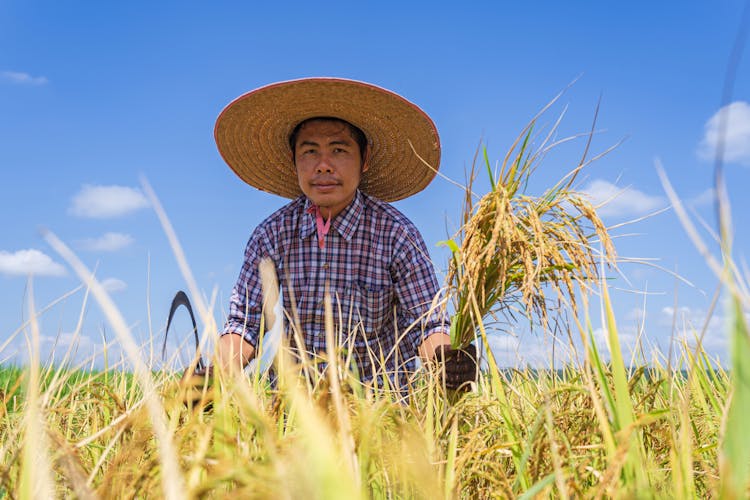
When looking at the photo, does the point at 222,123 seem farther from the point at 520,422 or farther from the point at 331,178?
the point at 520,422

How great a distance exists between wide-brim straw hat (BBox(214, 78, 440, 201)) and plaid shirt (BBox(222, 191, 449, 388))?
27 centimetres

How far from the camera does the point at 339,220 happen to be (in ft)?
10.7

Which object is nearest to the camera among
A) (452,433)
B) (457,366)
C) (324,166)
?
(452,433)

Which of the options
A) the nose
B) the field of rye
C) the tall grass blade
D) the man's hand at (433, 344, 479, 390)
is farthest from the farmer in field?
the tall grass blade

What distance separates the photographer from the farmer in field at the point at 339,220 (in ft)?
10.1

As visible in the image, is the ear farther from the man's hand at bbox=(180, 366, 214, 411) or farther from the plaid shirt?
the man's hand at bbox=(180, 366, 214, 411)

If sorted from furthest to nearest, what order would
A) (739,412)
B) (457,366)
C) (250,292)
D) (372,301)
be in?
(250,292) < (372,301) < (457,366) < (739,412)

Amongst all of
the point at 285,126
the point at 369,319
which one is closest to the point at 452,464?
the point at 369,319

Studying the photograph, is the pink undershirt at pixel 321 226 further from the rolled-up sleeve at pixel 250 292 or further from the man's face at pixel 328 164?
the rolled-up sleeve at pixel 250 292

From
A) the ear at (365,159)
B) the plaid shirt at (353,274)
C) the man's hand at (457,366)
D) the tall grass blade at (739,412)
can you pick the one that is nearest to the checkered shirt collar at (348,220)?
the plaid shirt at (353,274)

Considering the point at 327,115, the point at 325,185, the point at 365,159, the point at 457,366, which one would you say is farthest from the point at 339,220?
the point at 457,366

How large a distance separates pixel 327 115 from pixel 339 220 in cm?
54

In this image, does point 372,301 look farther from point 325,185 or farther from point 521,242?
point 521,242

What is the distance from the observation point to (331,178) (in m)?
3.07
